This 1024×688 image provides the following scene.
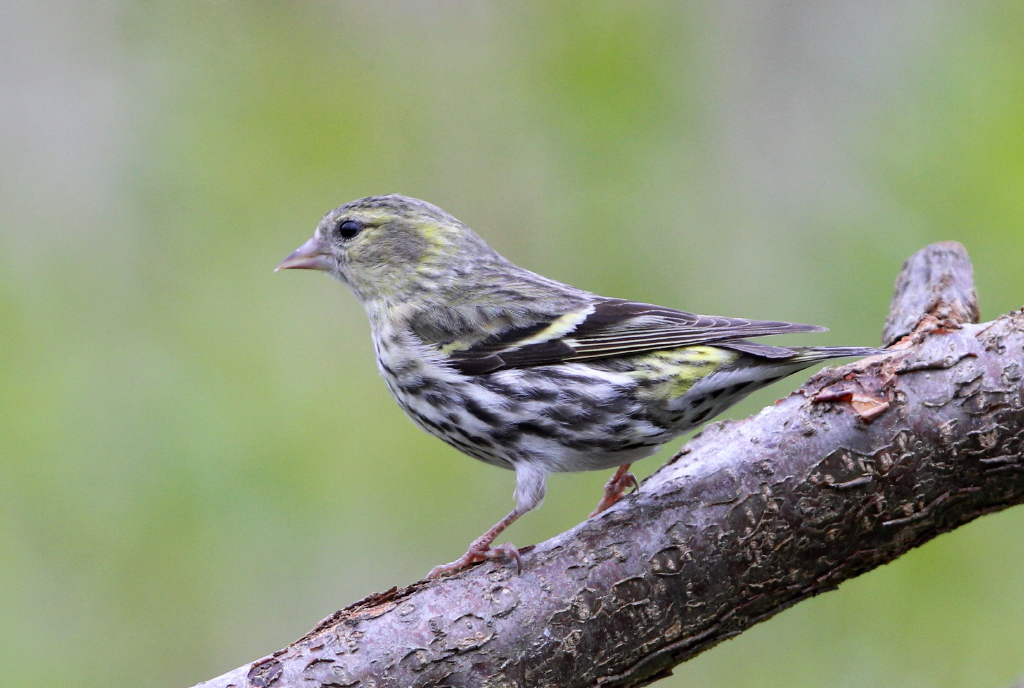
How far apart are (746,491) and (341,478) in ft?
8.07

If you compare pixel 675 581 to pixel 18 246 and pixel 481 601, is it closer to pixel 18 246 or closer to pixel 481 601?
pixel 481 601

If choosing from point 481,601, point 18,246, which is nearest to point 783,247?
point 481,601

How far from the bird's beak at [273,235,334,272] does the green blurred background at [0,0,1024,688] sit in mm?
821

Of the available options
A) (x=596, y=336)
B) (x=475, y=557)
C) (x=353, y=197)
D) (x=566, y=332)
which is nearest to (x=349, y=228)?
(x=353, y=197)

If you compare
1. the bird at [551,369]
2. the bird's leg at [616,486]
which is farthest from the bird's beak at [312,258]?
the bird's leg at [616,486]

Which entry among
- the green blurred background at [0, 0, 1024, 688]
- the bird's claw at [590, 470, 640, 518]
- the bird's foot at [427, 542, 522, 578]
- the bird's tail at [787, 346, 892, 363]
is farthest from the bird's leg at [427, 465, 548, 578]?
the green blurred background at [0, 0, 1024, 688]

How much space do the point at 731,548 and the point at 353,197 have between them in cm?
344

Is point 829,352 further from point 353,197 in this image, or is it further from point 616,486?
point 353,197

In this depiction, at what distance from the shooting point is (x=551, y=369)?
12.7 feet

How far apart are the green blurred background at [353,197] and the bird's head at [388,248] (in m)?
0.86

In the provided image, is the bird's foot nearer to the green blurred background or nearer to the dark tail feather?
the dark tail feather

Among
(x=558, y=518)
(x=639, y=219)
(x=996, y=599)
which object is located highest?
(x=639, y=219)

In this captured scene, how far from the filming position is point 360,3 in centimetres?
624

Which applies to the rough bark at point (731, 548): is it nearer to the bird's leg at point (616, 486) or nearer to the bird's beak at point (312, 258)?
the bird's leg at point (616, 486)
